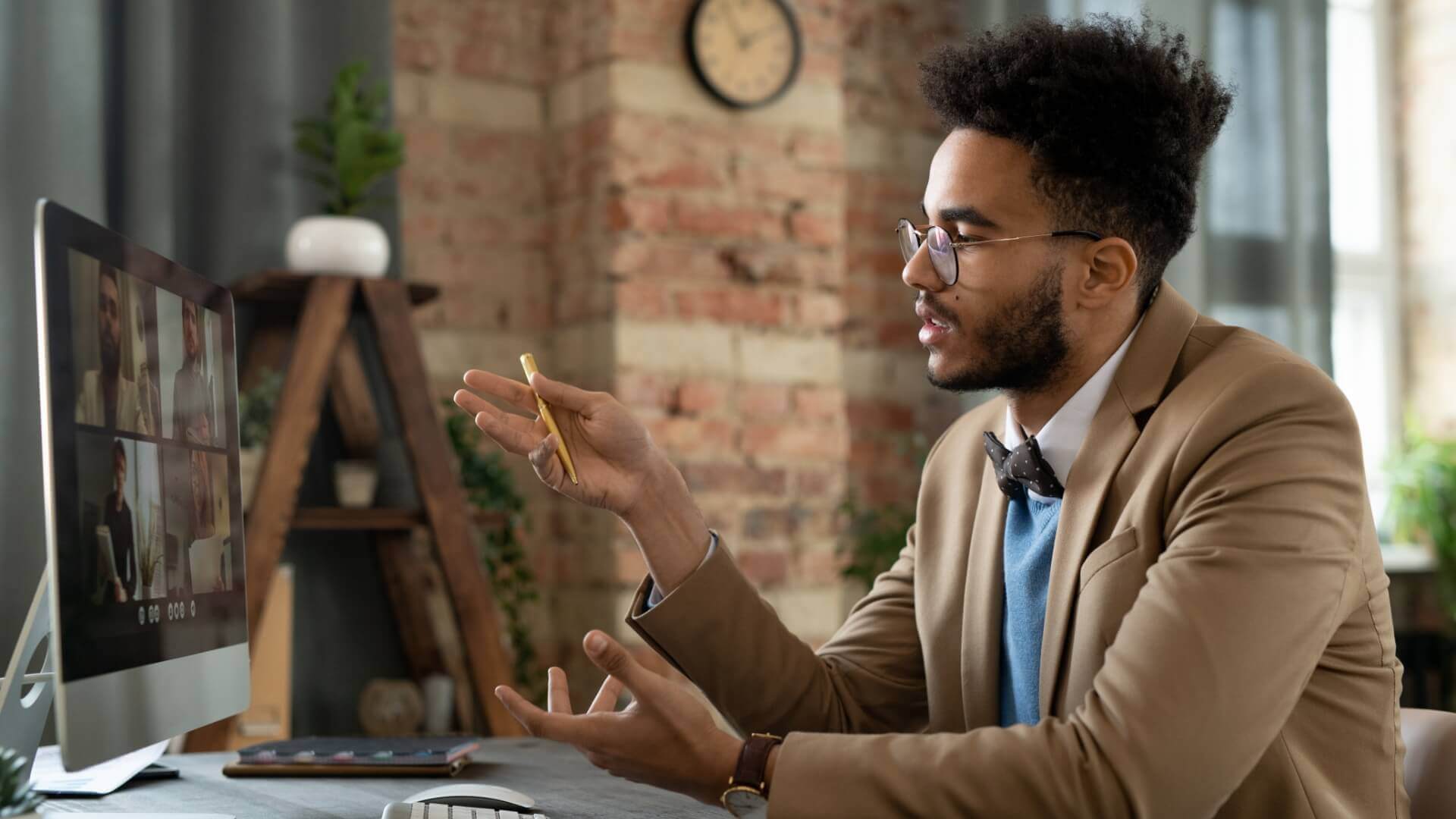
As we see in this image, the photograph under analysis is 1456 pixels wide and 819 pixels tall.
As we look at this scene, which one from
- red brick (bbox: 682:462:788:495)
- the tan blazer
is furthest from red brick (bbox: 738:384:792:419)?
the tan blazer

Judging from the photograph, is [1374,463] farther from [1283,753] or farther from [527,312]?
[1283,753]

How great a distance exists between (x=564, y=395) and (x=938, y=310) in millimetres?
393

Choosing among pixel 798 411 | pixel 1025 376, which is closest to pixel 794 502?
pixel 798 411

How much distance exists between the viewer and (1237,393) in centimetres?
124

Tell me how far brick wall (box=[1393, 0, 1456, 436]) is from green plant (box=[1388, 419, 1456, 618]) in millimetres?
362

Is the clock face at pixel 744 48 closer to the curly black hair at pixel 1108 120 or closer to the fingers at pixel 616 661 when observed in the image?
the curly black hair at pixel 1108 120

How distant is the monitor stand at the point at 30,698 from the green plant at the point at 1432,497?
3900 mm

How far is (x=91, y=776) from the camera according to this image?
1.50m

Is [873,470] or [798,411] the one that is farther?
[873,470]

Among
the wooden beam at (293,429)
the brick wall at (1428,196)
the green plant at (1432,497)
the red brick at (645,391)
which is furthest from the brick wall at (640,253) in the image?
the brick wall at (1428,196)

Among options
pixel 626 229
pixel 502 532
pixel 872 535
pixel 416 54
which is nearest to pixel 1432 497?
pixel 872 535

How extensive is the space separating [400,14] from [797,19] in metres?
0.93

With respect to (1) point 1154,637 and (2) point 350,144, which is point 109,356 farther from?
(2) point 350,144

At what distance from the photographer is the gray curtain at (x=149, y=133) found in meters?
2.56
